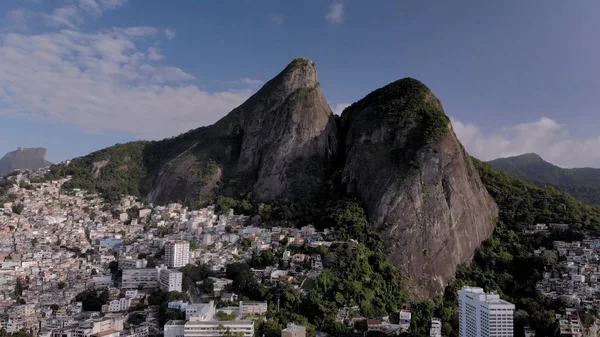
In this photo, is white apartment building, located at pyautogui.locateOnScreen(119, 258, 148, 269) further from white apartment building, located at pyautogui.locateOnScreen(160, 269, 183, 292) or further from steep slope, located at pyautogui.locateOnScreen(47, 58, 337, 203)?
steep slope, located at pyautogui.locateOnScreen(47, 58, 337, 203)

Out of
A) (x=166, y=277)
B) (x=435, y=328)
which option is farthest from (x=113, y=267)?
(x=435, y=328)

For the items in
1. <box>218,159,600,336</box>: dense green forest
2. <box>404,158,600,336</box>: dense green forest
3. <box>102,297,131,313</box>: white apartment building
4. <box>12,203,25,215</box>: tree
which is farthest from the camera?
<box>12,203,25,215</box>: tree

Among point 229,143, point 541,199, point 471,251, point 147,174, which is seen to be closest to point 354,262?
point 471,251

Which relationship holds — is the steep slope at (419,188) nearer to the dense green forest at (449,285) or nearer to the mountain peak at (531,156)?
the dense green forest at (449,285)

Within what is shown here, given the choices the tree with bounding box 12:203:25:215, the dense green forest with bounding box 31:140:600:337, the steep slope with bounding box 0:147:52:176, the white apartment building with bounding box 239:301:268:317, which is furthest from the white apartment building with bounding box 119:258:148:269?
the steep slope with bounding box 0:147:52:176

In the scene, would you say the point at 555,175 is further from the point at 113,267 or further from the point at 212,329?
the point at 212,329

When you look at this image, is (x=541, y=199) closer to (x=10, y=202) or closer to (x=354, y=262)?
(x=354, y=262)
